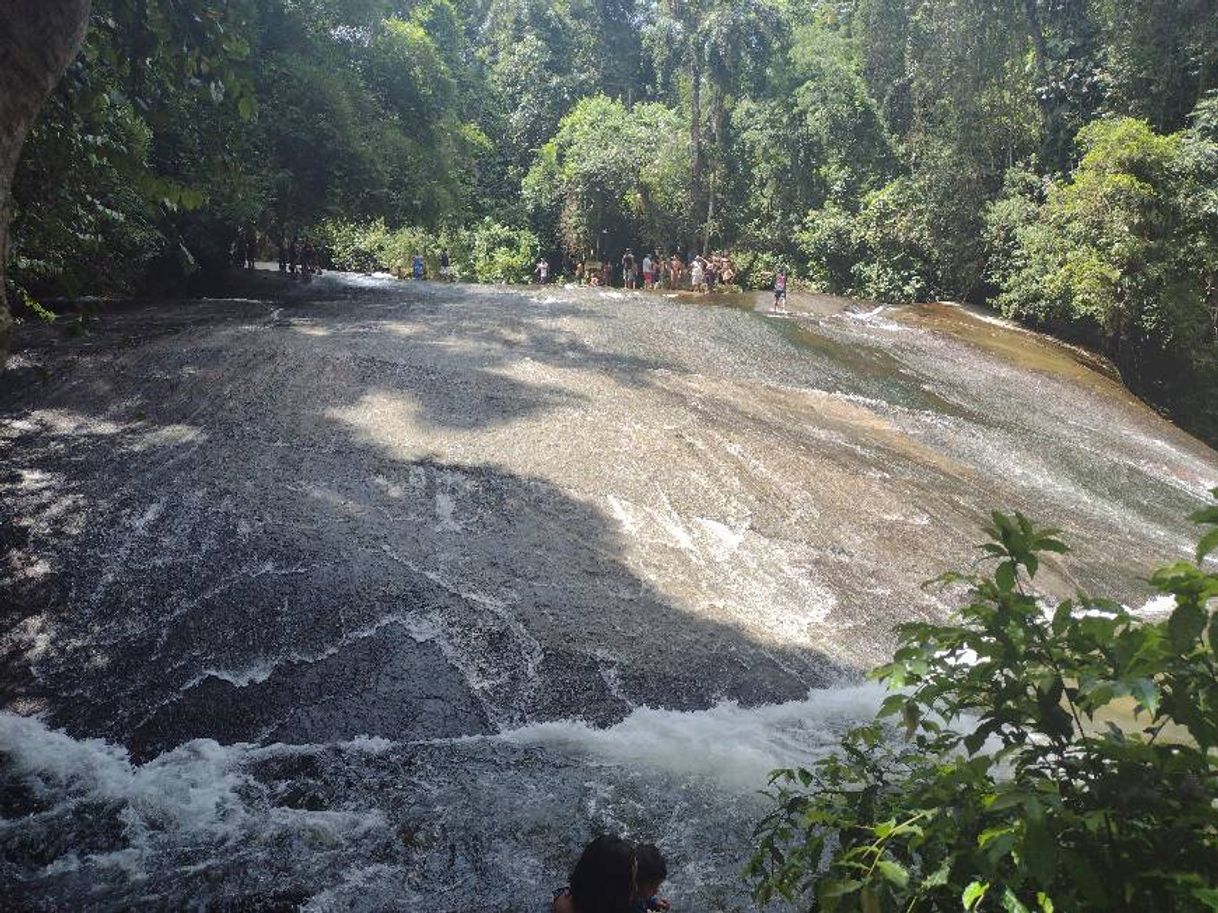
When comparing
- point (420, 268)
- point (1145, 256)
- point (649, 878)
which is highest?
point (1145, 256)

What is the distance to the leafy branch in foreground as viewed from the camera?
1.88 m

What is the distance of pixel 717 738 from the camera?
→ 627 centimetres

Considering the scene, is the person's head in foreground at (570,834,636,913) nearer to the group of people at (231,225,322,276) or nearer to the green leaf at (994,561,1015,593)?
the green leaf at (994,561,1015,593)

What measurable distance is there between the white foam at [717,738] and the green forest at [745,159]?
4.10 metres

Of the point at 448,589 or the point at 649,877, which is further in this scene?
the point at 448,589

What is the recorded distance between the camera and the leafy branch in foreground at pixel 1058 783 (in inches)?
73.9

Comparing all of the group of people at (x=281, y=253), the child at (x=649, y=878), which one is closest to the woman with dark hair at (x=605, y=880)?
the child at (x=649, y=878)

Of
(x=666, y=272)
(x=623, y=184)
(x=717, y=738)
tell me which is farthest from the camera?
(x=623, y=184)

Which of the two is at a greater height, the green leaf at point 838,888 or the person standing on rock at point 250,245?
the green leaf at point 838,888

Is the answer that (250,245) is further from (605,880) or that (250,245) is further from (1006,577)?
(1006,577)

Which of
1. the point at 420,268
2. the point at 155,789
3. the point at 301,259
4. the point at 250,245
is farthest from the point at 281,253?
the point at 155,789

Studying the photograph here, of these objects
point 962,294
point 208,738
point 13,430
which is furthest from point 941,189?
point 208,738

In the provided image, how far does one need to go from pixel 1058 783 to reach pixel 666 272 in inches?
1330

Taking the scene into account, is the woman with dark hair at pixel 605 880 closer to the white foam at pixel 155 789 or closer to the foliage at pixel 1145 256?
the white foam at pixel 155 789
